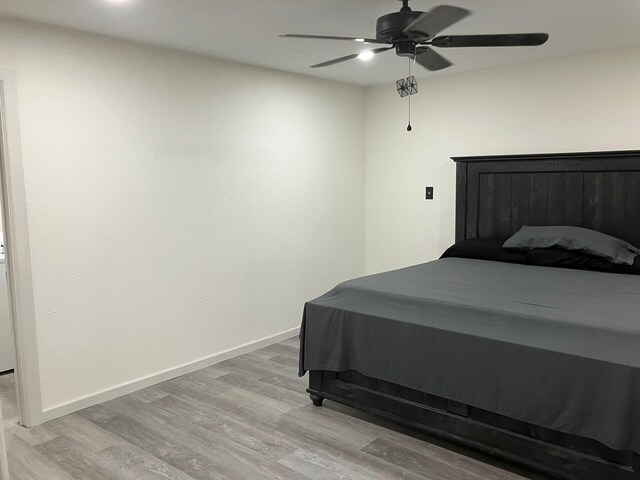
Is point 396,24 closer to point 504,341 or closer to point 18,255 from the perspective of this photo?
point 504,341

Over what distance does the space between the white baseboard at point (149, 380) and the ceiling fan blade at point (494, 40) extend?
2.72 meters

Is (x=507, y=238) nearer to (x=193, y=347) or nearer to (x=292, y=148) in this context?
(x=292, y=148)

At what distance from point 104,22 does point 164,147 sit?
2.92 ft

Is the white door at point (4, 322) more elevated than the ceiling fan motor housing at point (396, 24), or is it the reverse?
the ceiling fan motor housing at point (396, 24)

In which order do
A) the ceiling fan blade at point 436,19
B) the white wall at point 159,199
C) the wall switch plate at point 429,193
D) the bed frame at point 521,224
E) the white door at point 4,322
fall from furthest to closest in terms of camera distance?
the wall switch plate at point 429,193
the white door at point 4,322
the white wall at point 159,199
the bed frame at point 521,224
the ceiling fan blade at point 436,19

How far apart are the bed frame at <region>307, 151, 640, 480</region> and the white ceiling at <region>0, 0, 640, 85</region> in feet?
2.94

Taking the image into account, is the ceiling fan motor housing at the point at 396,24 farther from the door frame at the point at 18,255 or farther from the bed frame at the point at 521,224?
the door frame at the point at 18,255

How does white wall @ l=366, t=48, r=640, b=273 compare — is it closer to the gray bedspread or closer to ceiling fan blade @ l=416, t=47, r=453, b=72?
the gray bedspread

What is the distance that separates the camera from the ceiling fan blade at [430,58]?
2609 millimetres

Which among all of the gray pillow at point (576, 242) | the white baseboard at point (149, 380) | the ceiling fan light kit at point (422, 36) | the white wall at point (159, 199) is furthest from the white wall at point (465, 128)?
the ceiling fan light kit at point (422, 36)

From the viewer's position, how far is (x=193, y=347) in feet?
12.6

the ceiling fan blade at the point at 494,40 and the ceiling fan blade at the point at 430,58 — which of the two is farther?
the ceiling fan blade at the point at 430,58

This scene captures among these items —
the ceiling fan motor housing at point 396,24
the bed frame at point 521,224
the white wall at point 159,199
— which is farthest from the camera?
the white wall at point 159,199

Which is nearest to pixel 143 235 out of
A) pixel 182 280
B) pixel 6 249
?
pixel 182 280
